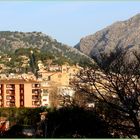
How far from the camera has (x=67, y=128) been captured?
18.1 ft

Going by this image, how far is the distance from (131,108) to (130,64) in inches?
32.6

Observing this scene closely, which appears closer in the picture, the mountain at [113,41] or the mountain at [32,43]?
the mountain at [113,41]

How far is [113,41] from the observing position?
25.9 m

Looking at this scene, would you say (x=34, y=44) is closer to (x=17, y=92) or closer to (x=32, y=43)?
(x=32, y=43)

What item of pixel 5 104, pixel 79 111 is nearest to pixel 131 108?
pixel 79 111

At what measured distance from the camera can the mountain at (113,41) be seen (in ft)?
22.3

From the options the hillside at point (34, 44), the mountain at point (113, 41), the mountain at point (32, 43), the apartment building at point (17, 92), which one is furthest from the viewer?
the mountain at point (32, 43)

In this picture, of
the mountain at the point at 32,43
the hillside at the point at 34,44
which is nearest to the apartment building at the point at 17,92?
the hillside at the point at 34,44

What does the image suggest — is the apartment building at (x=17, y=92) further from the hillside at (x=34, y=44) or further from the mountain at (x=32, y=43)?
the mountain at (x=32, y=43)

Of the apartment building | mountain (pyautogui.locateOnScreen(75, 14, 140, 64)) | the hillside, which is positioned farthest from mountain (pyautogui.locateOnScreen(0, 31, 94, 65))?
the apartment building

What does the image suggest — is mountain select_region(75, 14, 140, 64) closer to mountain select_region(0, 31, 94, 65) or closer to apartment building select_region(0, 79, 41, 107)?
apartment building select_region(0, 79, 41, 107)

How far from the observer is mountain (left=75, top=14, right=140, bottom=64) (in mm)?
6794

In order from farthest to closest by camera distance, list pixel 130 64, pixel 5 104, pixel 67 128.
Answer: pixel 5 104, pixel 130 64, pixel 67 128

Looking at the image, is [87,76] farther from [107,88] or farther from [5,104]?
[5,104]
